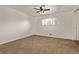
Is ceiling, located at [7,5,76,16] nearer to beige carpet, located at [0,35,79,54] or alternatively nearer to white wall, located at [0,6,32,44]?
white wall, located at [0,6,32,44]

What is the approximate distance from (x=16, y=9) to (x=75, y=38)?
1009mm

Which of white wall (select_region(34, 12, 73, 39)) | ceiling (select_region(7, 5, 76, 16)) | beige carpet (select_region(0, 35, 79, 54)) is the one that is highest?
ceiling (select_region(7, 5, 76, 16))

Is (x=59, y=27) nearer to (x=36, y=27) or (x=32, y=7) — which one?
(x=36, y=27)

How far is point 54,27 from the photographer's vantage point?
1.58 m

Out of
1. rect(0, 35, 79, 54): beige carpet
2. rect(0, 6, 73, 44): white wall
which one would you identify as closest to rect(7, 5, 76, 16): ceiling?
rect(0, 6, 73, 44): white wall

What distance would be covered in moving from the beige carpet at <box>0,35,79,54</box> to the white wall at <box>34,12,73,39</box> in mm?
82

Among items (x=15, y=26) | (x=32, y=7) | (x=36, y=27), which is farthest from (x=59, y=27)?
(x=15, y=26)

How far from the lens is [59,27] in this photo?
165 centimetres

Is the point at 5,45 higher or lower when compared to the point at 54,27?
lower

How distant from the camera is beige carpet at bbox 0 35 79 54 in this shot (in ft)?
4.61
